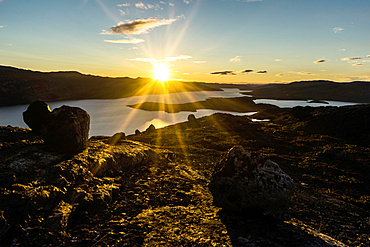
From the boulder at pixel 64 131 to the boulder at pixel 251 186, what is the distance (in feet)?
28.8

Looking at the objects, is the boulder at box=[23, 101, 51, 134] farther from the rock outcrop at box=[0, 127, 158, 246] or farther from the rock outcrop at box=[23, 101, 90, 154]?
the rock outcrop at box=[0, 127, 158, 246]

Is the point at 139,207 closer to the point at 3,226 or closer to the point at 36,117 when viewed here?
the point at 3,226

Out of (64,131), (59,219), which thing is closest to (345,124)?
(64,131)

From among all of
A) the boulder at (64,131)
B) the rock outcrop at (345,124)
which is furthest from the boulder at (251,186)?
the rock outcrop at (345,124)

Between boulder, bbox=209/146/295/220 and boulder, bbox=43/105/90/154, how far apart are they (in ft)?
28.8

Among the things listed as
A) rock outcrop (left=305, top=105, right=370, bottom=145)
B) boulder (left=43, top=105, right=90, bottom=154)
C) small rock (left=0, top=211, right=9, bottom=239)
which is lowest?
rock outcrop (left=305, top=105, right=370, bottom=145)

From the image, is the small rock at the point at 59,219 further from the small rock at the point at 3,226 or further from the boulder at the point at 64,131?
the boulder at the point at 64,131

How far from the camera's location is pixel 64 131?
10.9m

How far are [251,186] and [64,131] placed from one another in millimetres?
11183

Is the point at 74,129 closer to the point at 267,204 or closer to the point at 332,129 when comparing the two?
the point at 267,204

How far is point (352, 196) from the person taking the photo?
16562 mm

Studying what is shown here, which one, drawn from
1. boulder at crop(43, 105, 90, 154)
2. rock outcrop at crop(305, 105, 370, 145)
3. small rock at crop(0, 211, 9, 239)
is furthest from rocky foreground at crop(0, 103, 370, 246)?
rock outcrop at crop(305, 105, 370, 145)

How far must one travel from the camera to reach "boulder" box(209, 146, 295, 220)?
9086mm

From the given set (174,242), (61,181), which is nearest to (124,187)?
(61,181)
